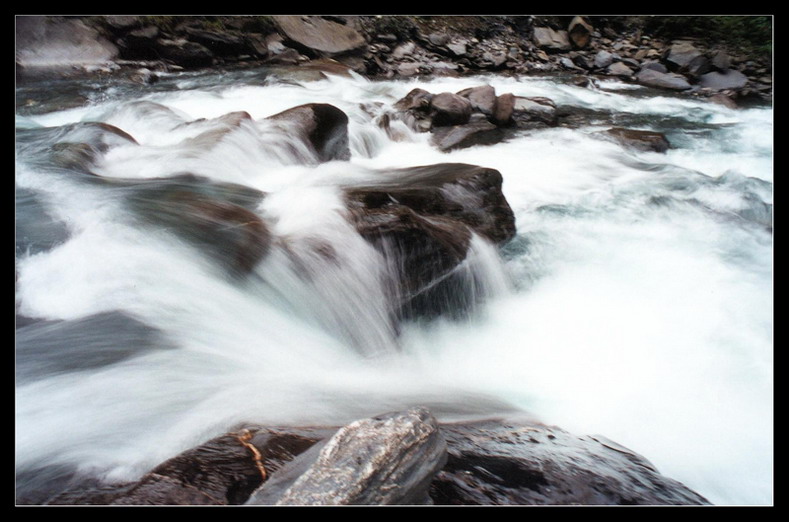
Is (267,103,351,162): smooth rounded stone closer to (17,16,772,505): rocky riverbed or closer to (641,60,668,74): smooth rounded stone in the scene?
(17,16,772,505): rocky riverbed

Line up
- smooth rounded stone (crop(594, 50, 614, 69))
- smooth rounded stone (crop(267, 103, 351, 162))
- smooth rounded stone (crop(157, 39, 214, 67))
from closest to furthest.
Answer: smooth rounded stone (crop(267, 103, 351, 162)) → smooth rounded stone (crop(157, 39, 214, 67)) → smooth rounded stone (crop(594, 50, 614, 69))

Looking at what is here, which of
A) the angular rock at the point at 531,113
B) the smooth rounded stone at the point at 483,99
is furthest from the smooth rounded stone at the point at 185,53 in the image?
the angular rock at the point at 531,113

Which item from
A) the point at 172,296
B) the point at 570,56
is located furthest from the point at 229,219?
the point at 570,56

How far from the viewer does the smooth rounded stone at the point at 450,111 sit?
20.1 feet

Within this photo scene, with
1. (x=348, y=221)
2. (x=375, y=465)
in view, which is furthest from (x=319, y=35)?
(x=375, y=465)

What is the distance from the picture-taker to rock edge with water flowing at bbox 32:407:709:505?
144 cm

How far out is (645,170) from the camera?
16.9 ft

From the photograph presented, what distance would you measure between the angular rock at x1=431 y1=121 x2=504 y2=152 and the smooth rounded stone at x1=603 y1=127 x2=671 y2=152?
1296 millimetres

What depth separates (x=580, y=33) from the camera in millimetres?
11430

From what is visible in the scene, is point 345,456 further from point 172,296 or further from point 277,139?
point 277,139

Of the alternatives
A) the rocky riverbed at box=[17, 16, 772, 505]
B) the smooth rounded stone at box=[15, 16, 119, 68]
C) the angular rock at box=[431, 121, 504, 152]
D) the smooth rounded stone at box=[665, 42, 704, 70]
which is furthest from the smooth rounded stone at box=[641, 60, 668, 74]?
the smooth rounded stone at box=[15, 16, 119, 68]

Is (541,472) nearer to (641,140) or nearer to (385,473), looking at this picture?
(385,473)

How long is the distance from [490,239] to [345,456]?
7.44ft

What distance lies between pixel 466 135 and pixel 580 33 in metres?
7.28
